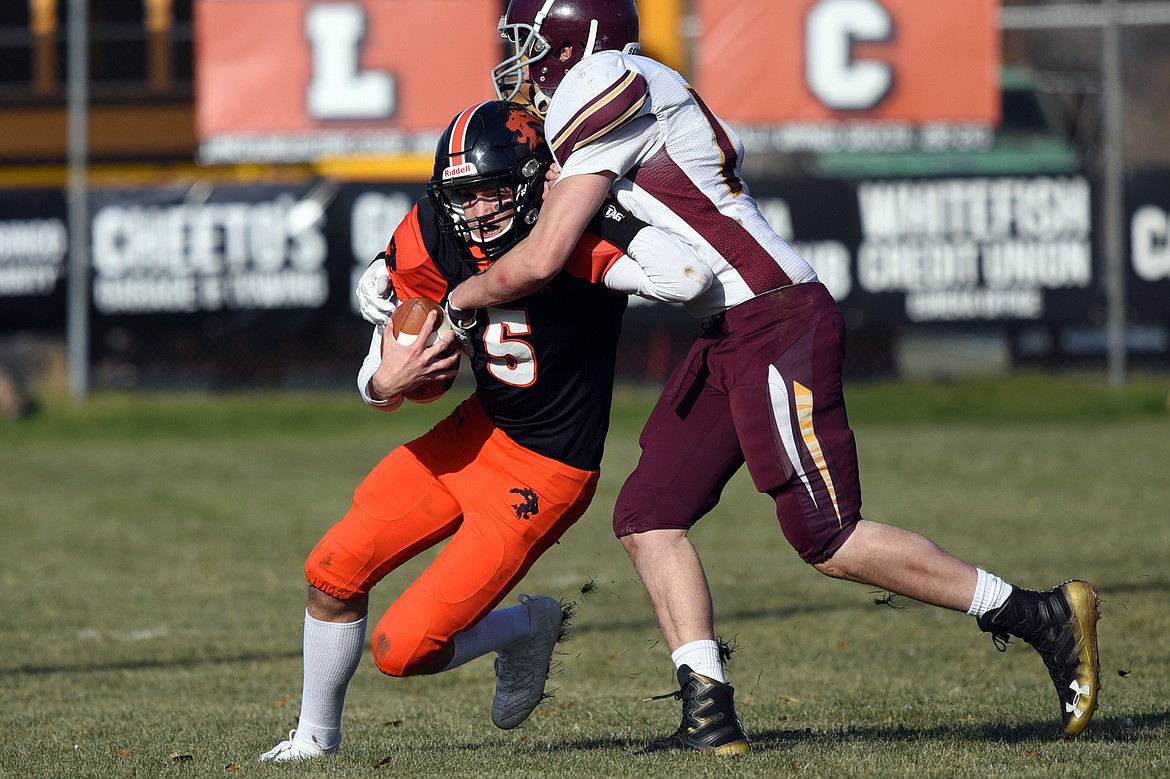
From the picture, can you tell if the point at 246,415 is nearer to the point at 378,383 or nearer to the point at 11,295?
the point at 11,295

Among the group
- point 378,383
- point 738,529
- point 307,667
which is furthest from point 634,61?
point 738,529

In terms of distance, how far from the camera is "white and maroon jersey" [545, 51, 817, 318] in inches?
156

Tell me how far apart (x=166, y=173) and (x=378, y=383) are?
10.5 meters

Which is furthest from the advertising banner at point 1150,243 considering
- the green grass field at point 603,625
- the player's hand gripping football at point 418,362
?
the player's hand gripping football at point 418,362

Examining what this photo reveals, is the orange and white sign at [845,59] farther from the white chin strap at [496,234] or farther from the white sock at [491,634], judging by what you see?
the white chin strap at [496,234]

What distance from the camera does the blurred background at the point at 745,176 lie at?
43.1 ft

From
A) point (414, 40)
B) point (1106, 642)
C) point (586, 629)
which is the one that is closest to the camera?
point (1106, 642)

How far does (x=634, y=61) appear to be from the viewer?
4.05 metres

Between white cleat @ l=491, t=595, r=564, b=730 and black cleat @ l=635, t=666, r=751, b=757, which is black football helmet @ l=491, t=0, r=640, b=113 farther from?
black cleat @ l=635, t=666, r=751, b=757

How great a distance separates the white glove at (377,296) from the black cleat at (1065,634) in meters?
1.66

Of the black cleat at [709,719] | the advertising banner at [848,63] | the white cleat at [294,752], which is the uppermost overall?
the advertising banner at [848,63]

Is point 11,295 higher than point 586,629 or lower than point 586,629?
higher

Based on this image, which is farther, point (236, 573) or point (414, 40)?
point (414, 40)

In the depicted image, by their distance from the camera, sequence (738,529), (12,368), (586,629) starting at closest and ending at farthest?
(586,629)
(738,529)
(12,368)
